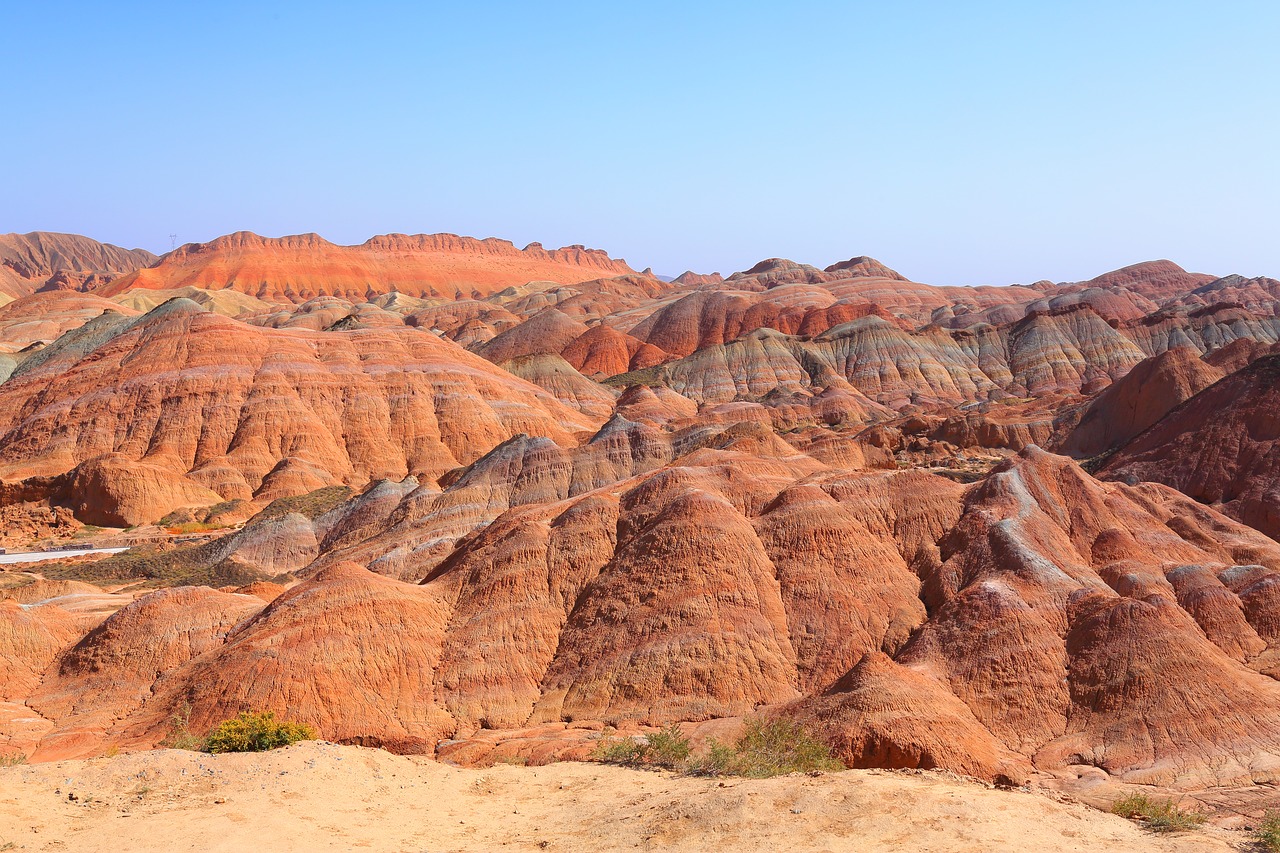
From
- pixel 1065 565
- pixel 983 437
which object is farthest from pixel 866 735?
pixel 983 437

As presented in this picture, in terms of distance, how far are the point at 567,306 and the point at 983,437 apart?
119 m

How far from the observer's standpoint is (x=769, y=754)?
22484 millimetres

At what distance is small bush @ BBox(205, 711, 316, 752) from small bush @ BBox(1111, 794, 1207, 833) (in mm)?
16140

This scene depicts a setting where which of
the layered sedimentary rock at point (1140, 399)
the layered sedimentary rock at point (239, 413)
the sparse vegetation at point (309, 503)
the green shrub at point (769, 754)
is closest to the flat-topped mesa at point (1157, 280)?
the layered sedimentary rock at point (1140, 399)

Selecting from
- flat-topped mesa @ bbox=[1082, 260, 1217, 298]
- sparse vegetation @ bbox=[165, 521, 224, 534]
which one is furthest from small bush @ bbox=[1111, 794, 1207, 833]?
flat-topped mesa @ bbox=[1082, 260, 1217, 298]

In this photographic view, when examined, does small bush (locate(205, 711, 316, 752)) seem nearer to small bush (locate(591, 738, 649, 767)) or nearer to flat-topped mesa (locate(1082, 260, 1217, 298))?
small bush (locate(591, 738, 649, 767))

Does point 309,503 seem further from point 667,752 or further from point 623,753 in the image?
point 667,752

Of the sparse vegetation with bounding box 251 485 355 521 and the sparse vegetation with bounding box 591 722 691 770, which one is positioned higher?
the sparse vegetation with bounding box 251 485 355 521

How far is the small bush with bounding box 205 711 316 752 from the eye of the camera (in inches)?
887

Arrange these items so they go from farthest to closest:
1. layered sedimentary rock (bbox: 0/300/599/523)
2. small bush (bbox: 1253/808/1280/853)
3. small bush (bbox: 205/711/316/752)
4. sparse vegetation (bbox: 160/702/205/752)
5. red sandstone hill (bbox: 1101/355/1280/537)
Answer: layered sedimentary rock (bbox: 0/300/599/523) < red sandstone hill (bbox: 1101/355/1280/537) < sparse vegetation (bbox: 160/702/205/752) < small bush (bbox: 205/711/316/752) < small bush (bbox: 1253/808/1280/853)

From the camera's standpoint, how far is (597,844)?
16844 mm

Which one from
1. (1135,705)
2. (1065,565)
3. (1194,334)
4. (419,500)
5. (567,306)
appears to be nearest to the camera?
(1135,705)

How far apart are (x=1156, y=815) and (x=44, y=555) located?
5875 centimetres

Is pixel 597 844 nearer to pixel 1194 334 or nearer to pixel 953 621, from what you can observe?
pixel 953 621
